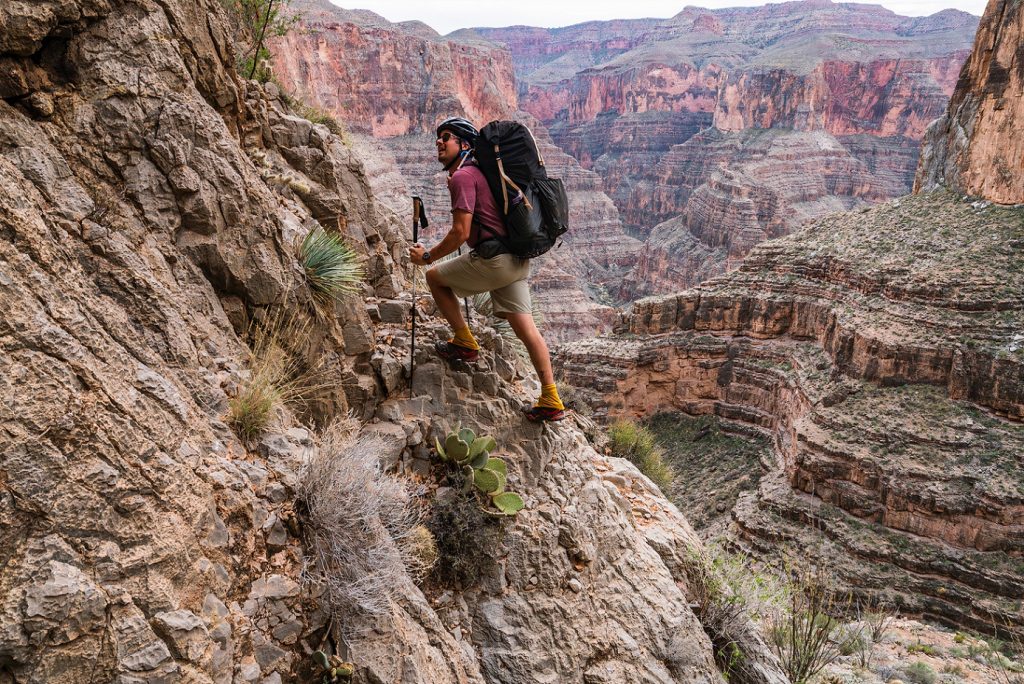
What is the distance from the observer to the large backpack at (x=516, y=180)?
16.1ft

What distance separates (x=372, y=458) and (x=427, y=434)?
114 centimetres

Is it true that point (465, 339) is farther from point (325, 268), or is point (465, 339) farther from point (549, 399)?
point (325, 268)

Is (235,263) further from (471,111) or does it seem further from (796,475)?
(471,111)

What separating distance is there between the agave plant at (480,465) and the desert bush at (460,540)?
0.51 ft

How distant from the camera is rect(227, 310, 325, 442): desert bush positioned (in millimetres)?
4090

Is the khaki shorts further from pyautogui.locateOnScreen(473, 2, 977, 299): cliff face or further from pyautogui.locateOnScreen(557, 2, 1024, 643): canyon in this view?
pyautogui.locateOnScreen(473, 2, 977, 299): cliff face

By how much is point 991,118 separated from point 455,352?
4050 centimetres

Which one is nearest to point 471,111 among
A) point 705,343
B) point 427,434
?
point 705,343

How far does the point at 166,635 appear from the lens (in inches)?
111

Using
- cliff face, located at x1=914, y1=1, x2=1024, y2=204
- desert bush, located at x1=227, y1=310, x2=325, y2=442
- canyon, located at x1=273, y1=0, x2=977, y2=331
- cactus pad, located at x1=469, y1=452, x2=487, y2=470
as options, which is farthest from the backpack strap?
canyon, located at x1=273, y1=0, x2=977, y2=331

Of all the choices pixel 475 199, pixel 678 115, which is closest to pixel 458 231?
pixel 475 199

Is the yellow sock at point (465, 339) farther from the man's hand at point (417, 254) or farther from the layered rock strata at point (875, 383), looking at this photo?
the layered rock strata at point (875, 383)

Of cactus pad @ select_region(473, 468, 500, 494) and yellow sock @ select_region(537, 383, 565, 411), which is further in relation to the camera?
yellow sock @ select_region(537, 383, 565, 411)

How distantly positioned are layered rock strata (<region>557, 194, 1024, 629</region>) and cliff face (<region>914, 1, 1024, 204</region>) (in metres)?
1.39
